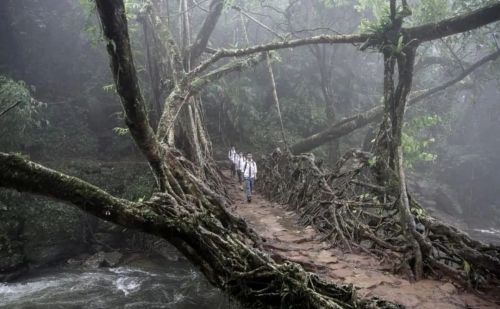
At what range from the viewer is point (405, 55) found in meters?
6.63

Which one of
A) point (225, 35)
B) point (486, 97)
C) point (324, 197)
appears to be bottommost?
point (324, 197)

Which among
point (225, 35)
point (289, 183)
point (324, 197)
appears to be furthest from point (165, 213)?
point (225, 35)

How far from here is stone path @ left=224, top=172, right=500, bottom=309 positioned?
4242mm

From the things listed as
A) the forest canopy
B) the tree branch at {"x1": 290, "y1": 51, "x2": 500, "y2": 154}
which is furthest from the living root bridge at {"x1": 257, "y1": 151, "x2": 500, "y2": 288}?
the tree branch at {"x1": 290, "y1": 51, "x2": 500, "y2": 154}

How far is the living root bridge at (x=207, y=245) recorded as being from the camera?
3.82 meters

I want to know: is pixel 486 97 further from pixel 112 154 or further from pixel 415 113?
pixel 112 154

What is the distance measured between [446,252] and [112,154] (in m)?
15.8

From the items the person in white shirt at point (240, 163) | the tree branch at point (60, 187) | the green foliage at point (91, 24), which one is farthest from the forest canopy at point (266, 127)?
the person in white shirt at point (240, 163)

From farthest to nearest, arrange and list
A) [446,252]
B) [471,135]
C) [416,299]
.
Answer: [471,135] < [446,252] < [416,299]

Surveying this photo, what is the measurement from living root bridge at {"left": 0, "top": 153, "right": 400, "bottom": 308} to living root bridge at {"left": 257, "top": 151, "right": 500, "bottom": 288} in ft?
5.40

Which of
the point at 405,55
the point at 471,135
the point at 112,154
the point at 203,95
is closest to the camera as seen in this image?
the point at 405,55

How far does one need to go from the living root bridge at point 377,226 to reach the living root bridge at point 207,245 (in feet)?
5.40

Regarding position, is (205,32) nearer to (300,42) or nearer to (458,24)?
(300,42)

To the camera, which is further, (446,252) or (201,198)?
(201,198)
